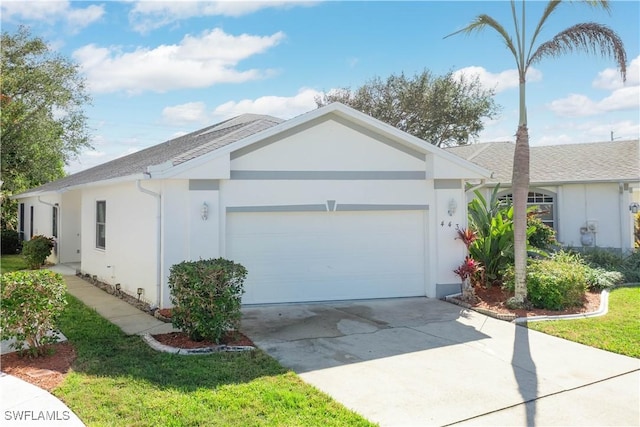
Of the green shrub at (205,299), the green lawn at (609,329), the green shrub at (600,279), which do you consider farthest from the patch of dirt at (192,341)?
the green shrub at (600,279)

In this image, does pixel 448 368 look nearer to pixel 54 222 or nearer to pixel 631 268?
pixel 631 268

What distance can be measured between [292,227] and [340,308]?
2.08 m

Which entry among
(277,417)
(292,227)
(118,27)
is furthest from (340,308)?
(118,27)

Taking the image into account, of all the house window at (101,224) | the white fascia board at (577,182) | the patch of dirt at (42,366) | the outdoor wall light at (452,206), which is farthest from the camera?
the white fascia board at (577,182)

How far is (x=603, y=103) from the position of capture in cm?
2092

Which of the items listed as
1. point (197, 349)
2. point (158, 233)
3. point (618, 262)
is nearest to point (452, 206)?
point (618, 262)

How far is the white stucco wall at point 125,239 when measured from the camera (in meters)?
10.0

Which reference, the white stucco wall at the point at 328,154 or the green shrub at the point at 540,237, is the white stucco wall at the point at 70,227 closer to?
the white stucco wall at the point at 328,154

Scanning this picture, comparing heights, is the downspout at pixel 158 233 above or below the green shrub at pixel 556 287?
above

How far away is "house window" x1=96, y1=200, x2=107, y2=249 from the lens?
13288 mm

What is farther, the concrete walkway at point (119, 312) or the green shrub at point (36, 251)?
the green shrub at point (36, 251)

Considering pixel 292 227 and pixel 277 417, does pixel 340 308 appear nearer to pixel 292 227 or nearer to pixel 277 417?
pixel 292 227

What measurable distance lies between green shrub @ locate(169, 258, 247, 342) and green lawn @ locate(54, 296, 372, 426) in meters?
0.57

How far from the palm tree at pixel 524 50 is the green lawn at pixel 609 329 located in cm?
129
